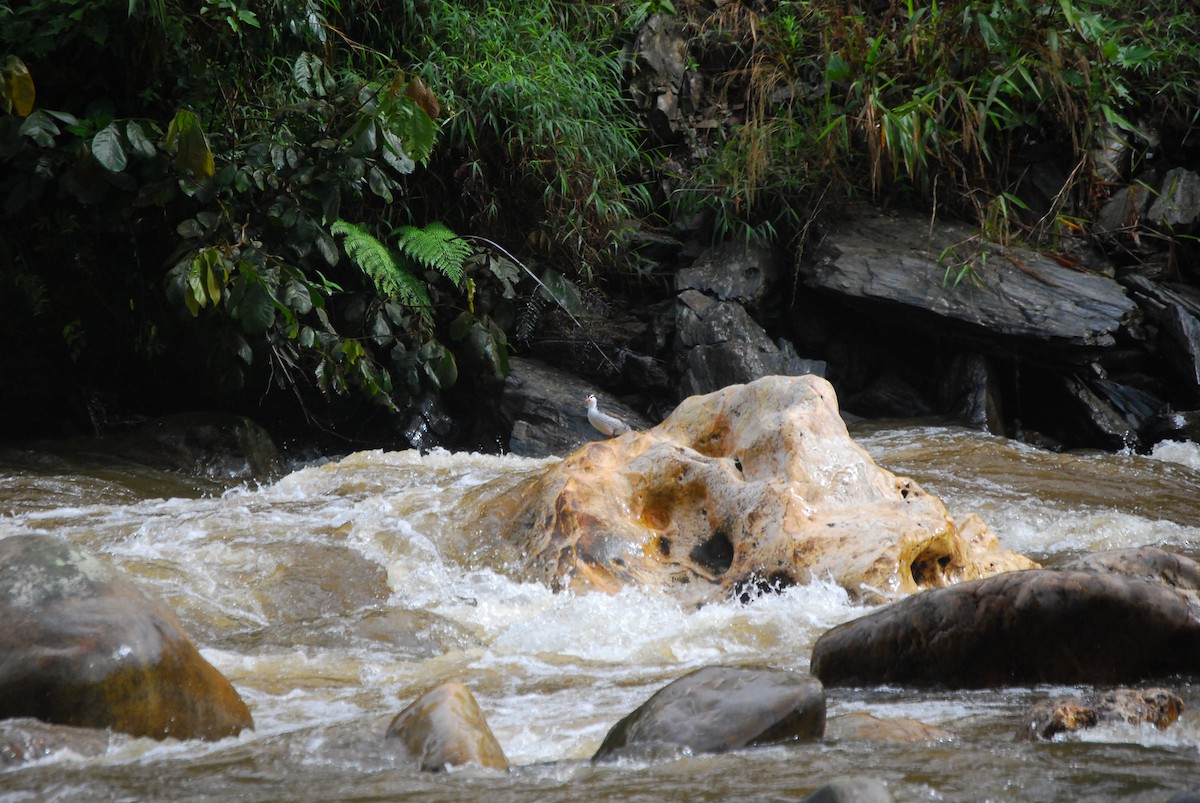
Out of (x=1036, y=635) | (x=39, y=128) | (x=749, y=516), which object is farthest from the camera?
(x=39, y=128)

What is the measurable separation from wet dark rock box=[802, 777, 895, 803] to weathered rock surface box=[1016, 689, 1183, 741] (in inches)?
26.8

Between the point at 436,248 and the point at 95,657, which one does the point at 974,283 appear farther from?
the point at 95,657

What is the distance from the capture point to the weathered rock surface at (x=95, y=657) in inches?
87.5

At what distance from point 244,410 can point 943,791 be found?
6.99 metres

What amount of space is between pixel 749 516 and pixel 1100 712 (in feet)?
6.52

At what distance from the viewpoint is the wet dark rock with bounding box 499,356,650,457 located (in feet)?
25.9

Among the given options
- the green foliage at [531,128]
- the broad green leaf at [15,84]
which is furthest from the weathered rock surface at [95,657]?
the green foliage at [531,128]

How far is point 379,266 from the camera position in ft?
24.6

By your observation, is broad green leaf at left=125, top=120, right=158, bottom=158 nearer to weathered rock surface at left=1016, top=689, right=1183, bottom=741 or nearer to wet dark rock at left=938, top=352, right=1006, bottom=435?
weathered rock surface at left=1016, top=689, right=1183, bottom=741

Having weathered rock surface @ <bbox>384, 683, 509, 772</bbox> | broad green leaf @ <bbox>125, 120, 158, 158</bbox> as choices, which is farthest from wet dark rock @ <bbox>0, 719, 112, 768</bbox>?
broad green leaf @ <bbox>125, 120, 158, 158</bbox>

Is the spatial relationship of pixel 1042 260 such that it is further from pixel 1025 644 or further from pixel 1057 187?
pixel 1025 644

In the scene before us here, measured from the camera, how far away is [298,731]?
2.43 metres

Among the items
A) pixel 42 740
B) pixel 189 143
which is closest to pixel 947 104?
pixel 189 143

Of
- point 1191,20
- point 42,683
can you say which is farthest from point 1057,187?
point 42,683
